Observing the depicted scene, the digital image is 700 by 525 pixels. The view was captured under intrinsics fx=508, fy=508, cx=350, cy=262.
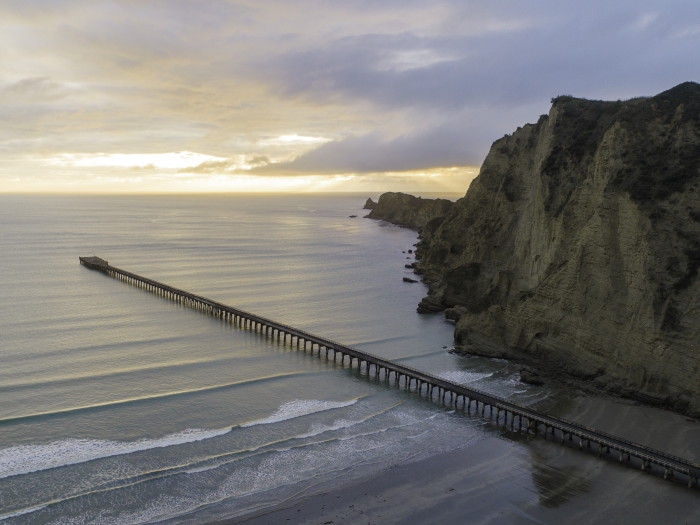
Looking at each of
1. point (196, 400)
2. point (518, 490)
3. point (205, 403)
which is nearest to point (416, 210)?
point (196, 400)

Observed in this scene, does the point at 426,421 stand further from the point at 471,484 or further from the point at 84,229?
the point at 84,229

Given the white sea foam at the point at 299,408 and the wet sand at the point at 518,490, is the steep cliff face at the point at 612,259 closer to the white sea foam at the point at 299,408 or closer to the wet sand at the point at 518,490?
the wet sand at the point at 518,490

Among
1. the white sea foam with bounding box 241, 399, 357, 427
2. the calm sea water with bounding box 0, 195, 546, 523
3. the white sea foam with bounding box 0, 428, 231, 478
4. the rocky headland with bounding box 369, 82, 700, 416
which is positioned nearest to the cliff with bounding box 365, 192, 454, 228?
the calm sea water with bounding box 0, 195, 546, 523

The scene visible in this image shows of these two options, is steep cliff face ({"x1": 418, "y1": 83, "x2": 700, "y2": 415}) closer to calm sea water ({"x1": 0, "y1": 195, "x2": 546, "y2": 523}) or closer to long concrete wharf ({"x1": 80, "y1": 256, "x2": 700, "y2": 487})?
calm sea water ({"x1": 0, "y1": 195, "x2": 546, "y2": 523})

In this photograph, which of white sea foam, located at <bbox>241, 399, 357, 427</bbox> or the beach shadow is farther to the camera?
white sea foam, located at <bbox>241, 399, 357, 427</bbox>

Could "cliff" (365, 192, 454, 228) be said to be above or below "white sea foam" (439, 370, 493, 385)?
above
